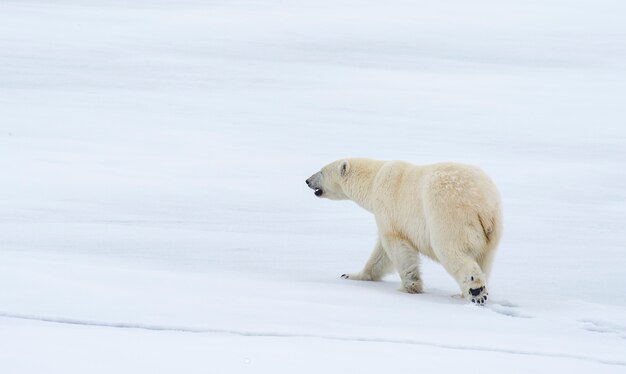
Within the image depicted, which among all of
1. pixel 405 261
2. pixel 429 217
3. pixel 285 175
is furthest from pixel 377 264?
pixel 285 175

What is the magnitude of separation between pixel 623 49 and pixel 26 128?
29.0 feet

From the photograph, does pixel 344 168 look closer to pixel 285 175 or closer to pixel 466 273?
pixel 466 273

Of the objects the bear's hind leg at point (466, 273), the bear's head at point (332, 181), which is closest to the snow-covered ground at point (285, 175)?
the bear's hind leg at point (466, 273)

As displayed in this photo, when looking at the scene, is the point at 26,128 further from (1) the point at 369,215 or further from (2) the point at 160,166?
(1) the point at 369,215

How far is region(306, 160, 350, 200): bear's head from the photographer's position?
6508 millimetres

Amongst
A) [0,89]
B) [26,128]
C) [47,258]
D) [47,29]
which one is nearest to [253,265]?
[47,258]

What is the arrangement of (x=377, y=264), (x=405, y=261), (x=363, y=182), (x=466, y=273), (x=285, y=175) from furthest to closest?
(x=285, y=175), (x=363, y=182), (x=377, y=264), (x=405, y=261), (x=466, y=273)

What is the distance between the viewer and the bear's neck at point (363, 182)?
249 inches

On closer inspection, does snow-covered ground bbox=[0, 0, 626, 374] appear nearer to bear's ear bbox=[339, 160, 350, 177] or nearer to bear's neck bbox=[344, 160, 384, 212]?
bear's neck bbox=[344, 160, 384, 212]

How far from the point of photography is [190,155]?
346 inches

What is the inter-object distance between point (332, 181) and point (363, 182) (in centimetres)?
35

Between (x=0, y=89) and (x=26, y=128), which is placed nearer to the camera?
(x=26, y=128)

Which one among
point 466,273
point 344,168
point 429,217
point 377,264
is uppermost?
point 344,168

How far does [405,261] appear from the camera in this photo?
5762mm
